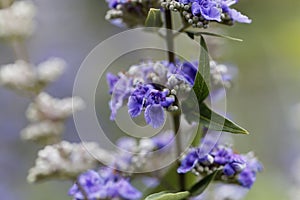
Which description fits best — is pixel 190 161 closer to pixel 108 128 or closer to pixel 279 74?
pixel 108 128

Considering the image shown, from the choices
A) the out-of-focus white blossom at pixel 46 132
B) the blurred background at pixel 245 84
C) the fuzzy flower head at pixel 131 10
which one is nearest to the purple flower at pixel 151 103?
the fuzzy flower head at pixel 131 10

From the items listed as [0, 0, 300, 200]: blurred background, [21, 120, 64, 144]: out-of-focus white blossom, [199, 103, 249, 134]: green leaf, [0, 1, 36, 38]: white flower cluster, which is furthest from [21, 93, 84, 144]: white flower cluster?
[0, 0, 300, 200]: blurred background

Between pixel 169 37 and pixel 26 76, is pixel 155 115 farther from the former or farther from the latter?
pixel 26 76

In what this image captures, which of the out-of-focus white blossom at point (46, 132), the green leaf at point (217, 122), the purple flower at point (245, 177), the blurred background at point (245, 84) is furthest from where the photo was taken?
the blurred background at point (245, 84)

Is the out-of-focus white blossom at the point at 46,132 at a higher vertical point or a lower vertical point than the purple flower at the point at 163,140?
higher

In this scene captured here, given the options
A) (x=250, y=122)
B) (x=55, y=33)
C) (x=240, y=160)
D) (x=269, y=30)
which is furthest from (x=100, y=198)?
(x=55, y=33)

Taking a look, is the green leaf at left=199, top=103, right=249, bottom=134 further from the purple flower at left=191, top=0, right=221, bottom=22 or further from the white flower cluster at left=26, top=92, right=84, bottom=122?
the white flower cluster at left=26, top=92, right=84, bottom=122

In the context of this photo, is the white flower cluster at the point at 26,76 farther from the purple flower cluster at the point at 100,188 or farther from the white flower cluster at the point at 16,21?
the purple flower cluster at the point at 100,188
